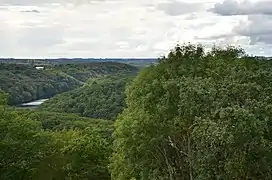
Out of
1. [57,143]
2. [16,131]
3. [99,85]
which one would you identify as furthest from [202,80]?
[99,85]

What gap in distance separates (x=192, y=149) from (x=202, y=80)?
410cm

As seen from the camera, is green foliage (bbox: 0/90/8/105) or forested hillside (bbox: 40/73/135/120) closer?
green foliage (bbox: 0/90/8/105)

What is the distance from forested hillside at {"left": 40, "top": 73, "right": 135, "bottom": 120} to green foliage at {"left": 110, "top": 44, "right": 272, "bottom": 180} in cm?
9388

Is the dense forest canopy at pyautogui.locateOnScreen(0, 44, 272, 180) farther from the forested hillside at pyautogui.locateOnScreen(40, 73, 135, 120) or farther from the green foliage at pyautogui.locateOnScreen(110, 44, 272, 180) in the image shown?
the forested hillside at pyautogui.locateOnScreen(40, 73, 135, 120)

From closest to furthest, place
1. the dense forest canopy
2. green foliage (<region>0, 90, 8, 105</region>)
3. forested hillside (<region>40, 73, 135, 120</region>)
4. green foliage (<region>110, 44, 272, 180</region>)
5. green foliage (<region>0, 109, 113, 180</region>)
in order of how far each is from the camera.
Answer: green foliage (<region>110, 44, 272, 180</region>) → the dense forest canopy → green foliage (<region>0, 109, 113, 180</region>) → green foliage (<region>0, 90, 8, 105</region>) → forested hillside (<region>40, 73, 135, 120</region>)

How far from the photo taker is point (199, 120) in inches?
952

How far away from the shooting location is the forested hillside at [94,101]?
131 m

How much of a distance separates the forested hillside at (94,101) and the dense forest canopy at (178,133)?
86798mm

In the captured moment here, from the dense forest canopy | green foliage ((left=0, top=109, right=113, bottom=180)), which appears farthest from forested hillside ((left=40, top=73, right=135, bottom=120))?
the dense forest canopy

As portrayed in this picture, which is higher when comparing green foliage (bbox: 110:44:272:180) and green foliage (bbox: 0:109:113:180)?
green foliage (bbox: 110:44:272:180)

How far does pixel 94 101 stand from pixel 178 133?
111 m

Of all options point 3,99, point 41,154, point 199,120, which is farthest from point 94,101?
point 199,120

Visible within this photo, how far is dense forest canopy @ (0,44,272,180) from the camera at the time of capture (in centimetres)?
2331

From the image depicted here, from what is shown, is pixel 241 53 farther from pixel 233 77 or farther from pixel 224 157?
pixel 224 157
